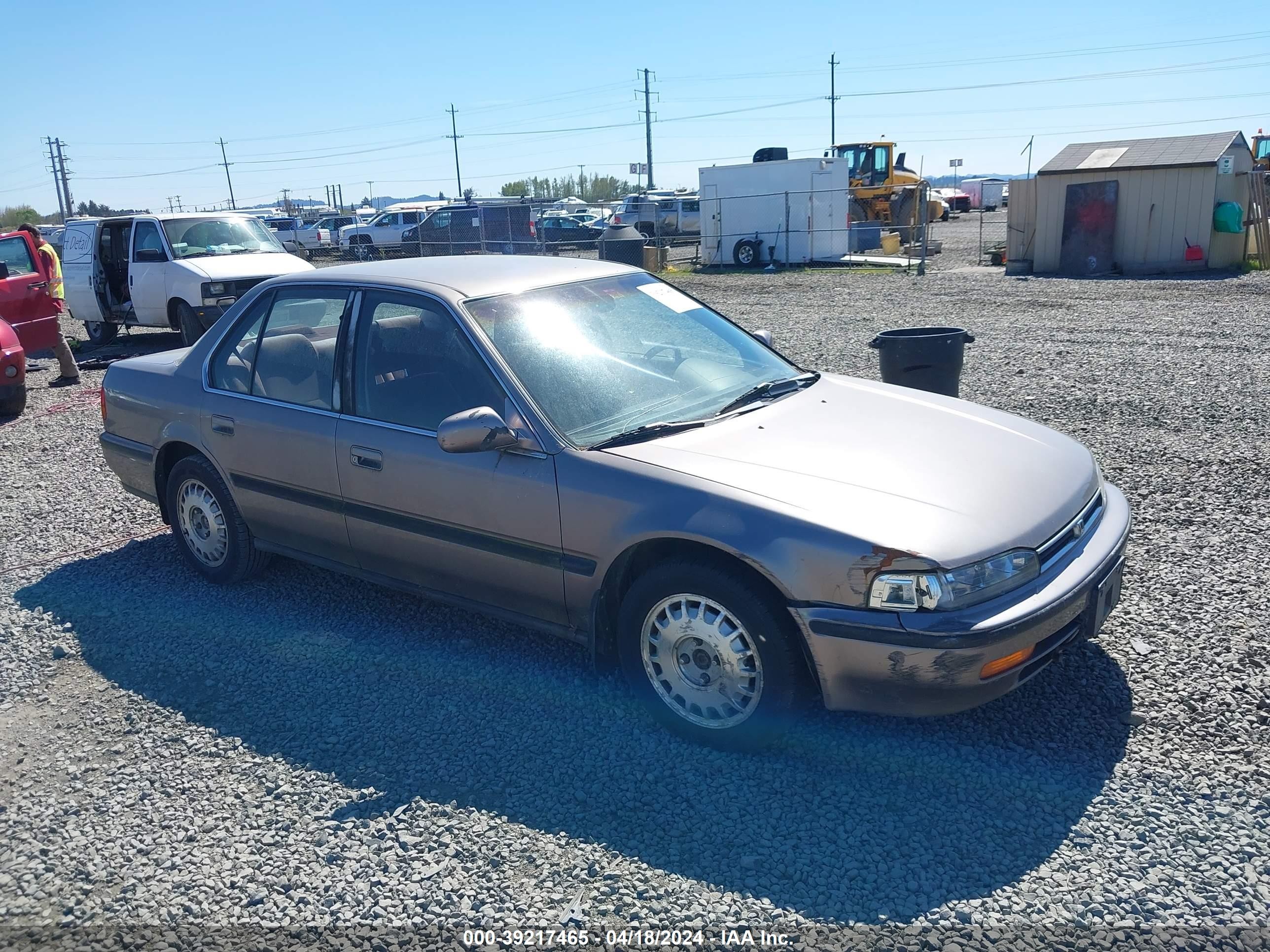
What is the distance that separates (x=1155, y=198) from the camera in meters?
19.5

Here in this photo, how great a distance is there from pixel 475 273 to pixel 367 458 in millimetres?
973

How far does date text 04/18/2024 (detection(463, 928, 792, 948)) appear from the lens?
Answer: 272 centimetres

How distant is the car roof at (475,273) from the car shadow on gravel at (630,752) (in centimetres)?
160

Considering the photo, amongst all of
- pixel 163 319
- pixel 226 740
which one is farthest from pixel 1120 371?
pixel 163 319

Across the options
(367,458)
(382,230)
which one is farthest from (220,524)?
(382,230)

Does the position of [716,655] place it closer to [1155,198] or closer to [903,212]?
[1155,198]

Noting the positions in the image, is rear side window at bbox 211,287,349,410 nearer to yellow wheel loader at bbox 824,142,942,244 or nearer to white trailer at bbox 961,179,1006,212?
yellow wheel loader at bbox 824,142,942,244

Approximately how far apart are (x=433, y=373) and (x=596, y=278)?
3.09 feet

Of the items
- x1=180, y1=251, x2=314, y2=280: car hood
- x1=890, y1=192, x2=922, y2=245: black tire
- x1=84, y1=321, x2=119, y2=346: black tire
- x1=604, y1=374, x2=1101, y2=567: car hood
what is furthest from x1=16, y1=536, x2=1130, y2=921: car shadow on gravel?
x1=890, y1=192, x2=922, y2=245: black tire

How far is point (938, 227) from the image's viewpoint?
42.1 meters

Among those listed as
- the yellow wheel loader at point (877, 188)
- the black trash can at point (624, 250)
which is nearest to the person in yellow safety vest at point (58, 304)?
the black trash can at point (624, 250)

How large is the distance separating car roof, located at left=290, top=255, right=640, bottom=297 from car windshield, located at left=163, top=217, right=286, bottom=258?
1031 centimetres

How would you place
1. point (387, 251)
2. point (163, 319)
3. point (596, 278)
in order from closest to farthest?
point (596, 278)
point (163, 319)
point (387, 251)

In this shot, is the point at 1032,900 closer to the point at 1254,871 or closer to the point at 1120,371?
the point at 1254,871
